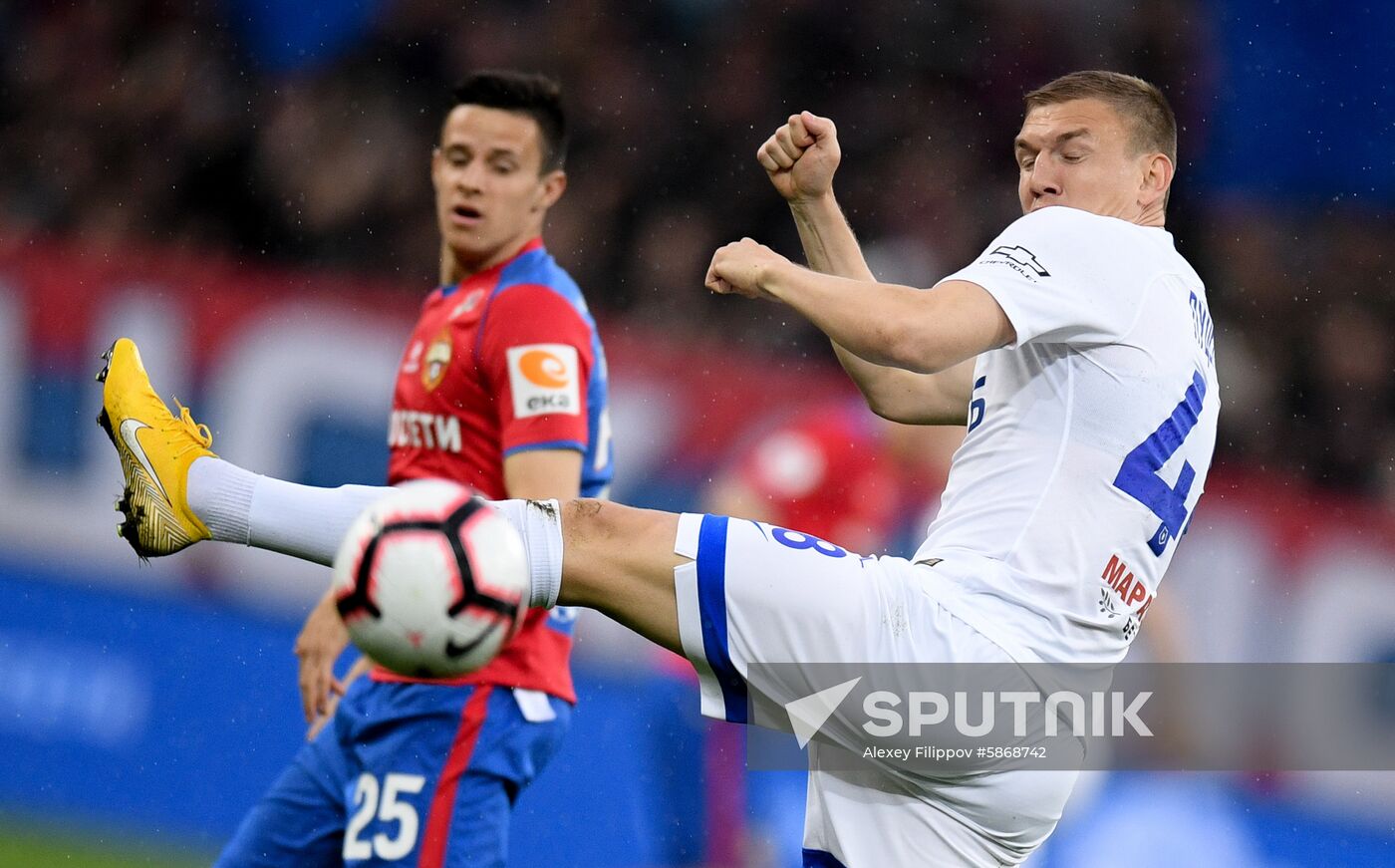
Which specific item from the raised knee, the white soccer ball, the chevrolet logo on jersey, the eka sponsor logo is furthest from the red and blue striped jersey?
the chevrolet logo on jersey

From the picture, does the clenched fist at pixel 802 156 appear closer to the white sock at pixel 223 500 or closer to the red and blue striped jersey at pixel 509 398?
the red and blue striped jersey at pixel 509 398

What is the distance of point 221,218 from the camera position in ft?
29.9

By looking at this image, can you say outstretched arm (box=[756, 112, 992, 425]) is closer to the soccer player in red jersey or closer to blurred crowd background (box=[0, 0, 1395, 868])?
the soccer player in red jersey

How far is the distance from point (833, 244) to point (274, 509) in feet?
4.74

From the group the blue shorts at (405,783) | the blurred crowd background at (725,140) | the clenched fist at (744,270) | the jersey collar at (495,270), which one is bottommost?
the blue shorts at (405,783)

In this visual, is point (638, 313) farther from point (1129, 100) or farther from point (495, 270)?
point (1129, 100)

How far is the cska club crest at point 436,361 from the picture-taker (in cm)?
434

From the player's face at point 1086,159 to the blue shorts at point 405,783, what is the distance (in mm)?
1790

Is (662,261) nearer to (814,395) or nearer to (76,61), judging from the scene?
(814,395)

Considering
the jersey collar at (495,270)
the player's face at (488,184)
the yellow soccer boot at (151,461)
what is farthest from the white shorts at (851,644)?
the player's face at (488,184)

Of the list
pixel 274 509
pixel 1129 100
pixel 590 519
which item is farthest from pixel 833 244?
pixel 274 509

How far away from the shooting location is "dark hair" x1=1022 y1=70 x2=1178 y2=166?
144 inches

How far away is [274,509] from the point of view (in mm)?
3289

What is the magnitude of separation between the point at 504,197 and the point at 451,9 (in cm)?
591
